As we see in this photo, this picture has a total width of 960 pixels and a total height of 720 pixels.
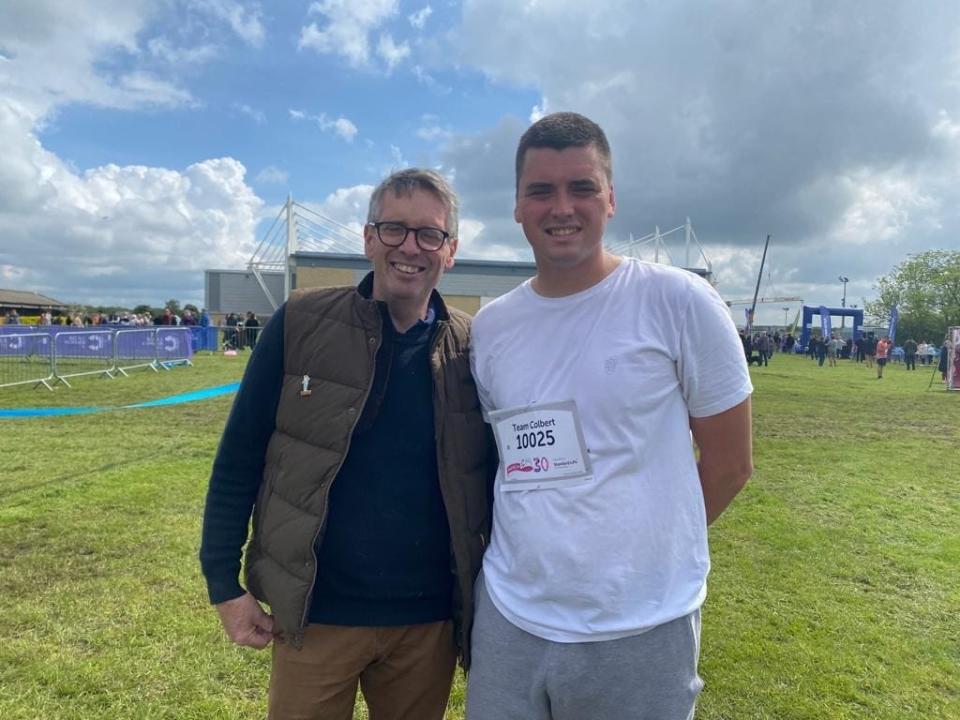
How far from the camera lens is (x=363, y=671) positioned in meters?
1.94

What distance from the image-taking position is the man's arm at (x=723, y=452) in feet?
5.37

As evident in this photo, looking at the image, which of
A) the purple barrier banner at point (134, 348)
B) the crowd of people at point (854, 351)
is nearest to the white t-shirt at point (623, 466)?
the purple barrier banner at point (134, 348)

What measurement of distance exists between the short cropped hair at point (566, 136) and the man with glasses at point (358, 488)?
0.37 meters

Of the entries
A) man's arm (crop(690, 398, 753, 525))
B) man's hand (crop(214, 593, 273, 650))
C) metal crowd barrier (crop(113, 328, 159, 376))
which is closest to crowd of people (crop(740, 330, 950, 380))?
metal crowd barrier (crop(113, 328, 159, 376))

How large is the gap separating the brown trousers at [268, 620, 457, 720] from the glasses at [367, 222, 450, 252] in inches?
43.2

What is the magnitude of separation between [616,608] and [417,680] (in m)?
0.79

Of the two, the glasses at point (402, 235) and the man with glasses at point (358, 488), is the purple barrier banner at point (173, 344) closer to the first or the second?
the man with glasses at point (358, 488)

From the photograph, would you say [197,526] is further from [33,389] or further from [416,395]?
[33,389]

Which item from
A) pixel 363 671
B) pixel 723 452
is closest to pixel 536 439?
pixel 723 452

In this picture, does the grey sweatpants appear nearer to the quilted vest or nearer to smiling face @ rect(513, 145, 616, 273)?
the quilted vest

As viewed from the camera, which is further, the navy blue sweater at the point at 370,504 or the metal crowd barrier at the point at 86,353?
the metal crowd barrier at the point at 86,353

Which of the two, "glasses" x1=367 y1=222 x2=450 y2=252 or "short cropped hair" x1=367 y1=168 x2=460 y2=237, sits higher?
"short cropped hair" x1=367 y1=168 x2=460 y2=237

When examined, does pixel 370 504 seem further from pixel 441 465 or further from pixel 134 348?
pixel 134 348

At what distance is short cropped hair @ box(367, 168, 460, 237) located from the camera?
76.5 inches
